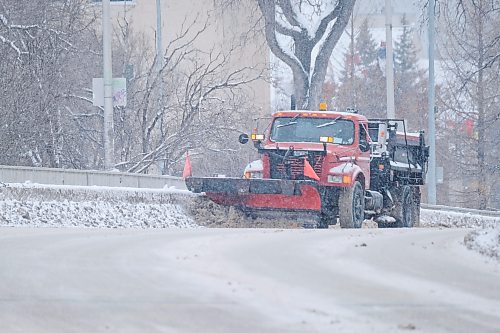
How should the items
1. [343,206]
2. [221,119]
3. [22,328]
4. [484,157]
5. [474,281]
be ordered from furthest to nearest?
A: [484,157] → [221,119] → [343,206] → [474,281] → [22,328]

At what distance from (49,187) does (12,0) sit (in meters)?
9.95

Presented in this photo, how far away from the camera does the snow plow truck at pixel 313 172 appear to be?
21.8m

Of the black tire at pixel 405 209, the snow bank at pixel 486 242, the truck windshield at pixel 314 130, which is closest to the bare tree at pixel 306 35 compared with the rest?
the black tire at pixel 405 209

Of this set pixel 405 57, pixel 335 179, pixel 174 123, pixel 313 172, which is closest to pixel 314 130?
pixel 335 179

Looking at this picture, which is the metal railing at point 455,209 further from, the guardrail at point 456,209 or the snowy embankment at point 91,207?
the snowy embankment at point 91,207

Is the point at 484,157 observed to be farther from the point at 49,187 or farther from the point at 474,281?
the point at 474,281

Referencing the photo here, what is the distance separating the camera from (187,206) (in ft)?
76.1

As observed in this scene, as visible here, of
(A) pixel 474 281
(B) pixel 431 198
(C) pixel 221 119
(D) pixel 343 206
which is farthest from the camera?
(B) pixel 431 198

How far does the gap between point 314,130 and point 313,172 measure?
168 cm

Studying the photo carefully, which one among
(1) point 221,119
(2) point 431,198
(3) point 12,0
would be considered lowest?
(2) point 431,198

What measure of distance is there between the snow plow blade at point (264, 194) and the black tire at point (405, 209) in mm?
5206

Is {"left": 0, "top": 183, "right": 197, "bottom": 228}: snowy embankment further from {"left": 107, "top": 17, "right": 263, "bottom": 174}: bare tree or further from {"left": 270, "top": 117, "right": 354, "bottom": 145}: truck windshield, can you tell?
{"left": 107, "top": 17, "right": 263, "bottom": 174}: bare tree

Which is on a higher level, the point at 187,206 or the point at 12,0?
the point at 12,0

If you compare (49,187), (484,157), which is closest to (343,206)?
(49,187)
